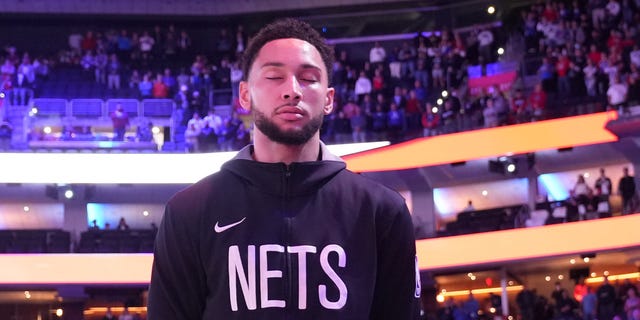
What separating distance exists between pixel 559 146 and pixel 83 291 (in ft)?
33.4

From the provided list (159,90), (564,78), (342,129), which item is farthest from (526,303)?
(159,90)

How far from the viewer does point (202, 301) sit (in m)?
2.58

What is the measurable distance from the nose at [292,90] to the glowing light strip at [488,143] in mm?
16111

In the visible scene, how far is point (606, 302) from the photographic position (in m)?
16.0

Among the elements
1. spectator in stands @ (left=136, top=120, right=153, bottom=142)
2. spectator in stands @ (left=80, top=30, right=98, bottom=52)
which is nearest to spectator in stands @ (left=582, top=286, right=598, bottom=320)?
spectator in stands @ (left=136, top=120, right=153, bottom=142)

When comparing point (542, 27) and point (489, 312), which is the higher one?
point (542, 27)

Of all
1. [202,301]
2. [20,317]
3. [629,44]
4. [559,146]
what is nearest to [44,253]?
[20,317]

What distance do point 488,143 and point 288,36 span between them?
16.9 m

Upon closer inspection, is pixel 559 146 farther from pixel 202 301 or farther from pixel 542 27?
pixel 202 301

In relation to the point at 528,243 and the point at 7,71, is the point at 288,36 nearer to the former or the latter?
the point at 528,243

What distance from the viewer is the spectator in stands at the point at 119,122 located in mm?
21469

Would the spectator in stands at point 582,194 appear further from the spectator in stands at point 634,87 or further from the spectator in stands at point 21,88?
the spectator in stands at point 21,88

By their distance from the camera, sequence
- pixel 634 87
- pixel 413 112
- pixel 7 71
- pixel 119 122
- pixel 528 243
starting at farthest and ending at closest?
pixel 7 71, pixel 119 122, pixel 413 112, pixel 528 243, pixel 634 87

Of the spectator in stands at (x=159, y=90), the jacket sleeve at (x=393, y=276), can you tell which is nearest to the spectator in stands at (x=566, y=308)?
the spectator in stands at (x=159, y=90)
